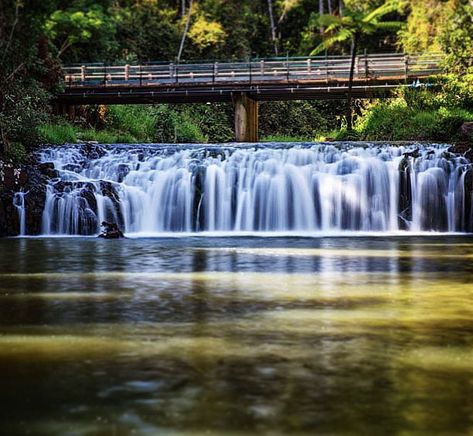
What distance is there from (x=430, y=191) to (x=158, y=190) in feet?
25.4

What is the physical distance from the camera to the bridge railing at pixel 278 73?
125 feet

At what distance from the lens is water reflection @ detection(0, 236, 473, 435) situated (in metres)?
6.03

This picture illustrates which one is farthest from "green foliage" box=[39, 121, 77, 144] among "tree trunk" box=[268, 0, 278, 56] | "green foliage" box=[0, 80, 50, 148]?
"tree trunk" box=[268, 0, 278, 56]

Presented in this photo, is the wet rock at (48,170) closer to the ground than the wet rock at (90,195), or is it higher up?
higher up

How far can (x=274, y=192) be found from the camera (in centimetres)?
2355

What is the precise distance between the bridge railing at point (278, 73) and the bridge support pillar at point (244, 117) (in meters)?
0.96

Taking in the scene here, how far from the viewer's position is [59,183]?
23734 mm

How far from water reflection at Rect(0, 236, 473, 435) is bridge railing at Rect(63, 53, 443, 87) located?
24.0 meters

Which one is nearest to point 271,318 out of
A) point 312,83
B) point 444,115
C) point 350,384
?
point 350,384

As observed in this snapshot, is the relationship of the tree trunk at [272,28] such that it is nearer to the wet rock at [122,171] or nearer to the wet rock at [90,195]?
the wet rock at [122,171]

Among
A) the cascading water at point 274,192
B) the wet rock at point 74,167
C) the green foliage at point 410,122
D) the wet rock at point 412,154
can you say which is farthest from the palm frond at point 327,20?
the wet rock at point 74,167

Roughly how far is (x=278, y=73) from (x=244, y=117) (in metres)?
2.98

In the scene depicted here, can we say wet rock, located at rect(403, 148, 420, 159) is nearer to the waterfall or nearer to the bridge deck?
the waterfall

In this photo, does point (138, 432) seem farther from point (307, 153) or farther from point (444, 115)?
point (444, 115)
